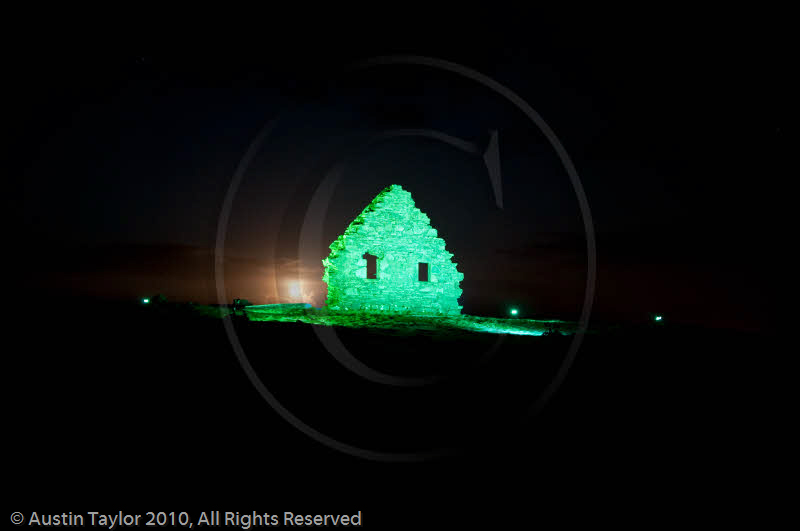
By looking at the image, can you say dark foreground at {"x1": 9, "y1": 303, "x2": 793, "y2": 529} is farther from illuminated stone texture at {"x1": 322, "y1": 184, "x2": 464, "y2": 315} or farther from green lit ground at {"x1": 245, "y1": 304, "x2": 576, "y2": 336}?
illuminated stone texture at {"x1": 322, "y1": 184, "x2": 464, "y2": 315}

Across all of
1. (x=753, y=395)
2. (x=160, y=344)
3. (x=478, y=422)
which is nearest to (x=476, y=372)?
(x=478, y=422)

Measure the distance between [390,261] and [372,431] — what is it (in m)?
14.4

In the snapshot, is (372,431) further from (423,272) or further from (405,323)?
(423,272)

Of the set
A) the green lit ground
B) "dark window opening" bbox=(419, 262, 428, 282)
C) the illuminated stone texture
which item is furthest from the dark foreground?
"dark window opening" bbox=(419, 262, 428, 282)

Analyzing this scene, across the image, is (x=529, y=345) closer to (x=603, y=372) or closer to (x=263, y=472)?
(x=603, y=372)

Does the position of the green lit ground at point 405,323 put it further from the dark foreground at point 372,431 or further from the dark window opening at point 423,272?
the dark window opening at point 423,272

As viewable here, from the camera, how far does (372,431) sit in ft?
14.4

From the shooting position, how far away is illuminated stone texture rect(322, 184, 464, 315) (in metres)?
18.7

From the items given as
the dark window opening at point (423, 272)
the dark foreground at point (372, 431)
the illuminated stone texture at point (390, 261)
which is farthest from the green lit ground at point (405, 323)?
the dark window opening at point (423, 272)

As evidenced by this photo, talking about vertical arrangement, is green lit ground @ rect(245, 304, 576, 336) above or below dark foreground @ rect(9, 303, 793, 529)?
above

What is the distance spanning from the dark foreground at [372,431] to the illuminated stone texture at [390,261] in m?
11.5

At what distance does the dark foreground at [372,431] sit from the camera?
3.23m

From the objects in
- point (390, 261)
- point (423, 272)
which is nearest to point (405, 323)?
point (390, 261)

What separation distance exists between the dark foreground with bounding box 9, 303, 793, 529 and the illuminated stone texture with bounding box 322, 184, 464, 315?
1152 cm
